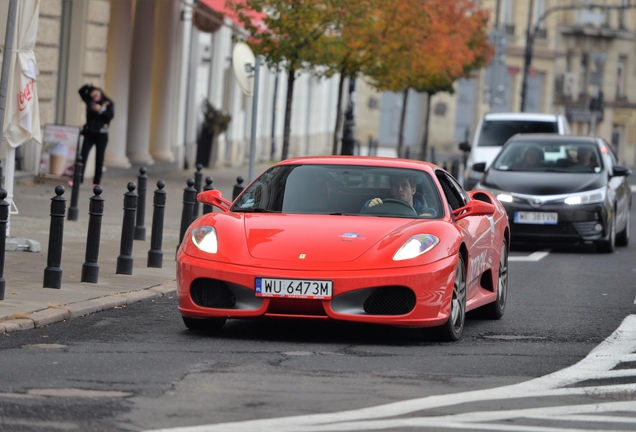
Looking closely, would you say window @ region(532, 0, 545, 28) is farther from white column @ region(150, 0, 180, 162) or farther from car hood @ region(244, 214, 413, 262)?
car hood @ region(244, 214, 413, 262)

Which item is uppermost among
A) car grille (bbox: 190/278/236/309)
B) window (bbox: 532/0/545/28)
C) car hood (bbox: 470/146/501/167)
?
window (bbox: 532/0/545/28)

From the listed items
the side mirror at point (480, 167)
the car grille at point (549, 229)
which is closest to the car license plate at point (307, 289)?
the car grille at point (549, 229)

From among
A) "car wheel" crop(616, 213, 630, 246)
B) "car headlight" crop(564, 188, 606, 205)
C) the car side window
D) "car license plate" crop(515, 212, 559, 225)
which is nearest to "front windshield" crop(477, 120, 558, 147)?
"car wheel" crop(616, 213, 630, 246)

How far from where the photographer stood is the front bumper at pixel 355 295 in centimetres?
866

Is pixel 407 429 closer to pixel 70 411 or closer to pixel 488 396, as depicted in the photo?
pixel 488 396

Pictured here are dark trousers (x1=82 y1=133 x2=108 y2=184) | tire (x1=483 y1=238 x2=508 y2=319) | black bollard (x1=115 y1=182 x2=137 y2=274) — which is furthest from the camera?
dark trousers (x1=82 y1=133 x2=108 y2=184)

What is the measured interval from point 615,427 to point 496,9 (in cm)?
6806

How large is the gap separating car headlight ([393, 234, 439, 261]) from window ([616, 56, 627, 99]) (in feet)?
262

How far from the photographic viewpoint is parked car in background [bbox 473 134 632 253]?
17.5 m

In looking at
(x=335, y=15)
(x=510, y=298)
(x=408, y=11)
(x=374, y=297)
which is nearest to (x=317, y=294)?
(x=374, y=297)

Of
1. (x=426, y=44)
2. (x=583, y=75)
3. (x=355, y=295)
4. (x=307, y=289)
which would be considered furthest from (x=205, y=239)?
(x=583, y=75)

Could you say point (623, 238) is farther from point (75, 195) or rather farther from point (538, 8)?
point (538, 8)

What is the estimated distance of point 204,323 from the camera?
9.34 meters

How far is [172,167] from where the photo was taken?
32688 mm
